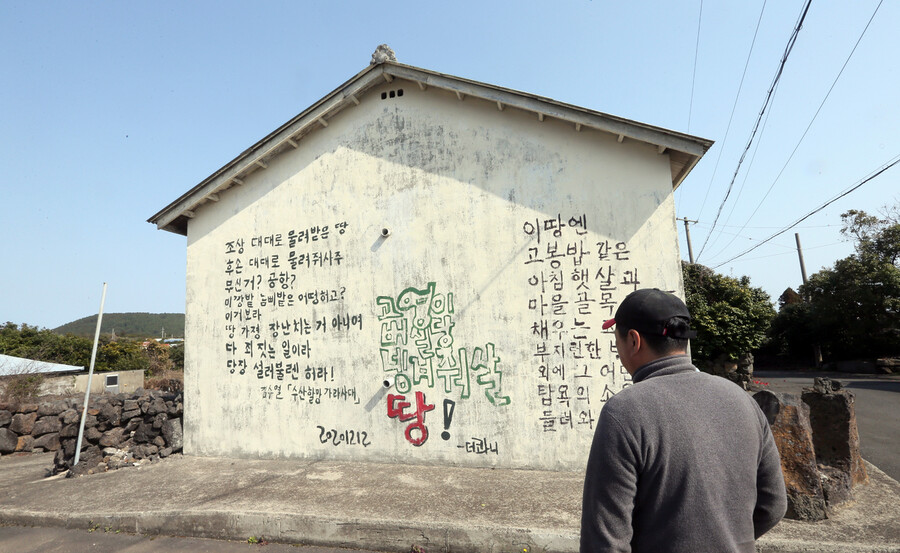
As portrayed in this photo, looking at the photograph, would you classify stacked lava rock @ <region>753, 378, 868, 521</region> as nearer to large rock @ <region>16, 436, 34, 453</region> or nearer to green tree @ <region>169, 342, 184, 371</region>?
large rock @ <region>16, 436, 34, 453</region>

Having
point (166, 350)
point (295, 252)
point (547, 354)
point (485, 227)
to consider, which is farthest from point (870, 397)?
point (166, 350)

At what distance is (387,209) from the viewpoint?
806cm

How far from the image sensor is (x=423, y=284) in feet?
25.1

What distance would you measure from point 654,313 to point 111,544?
637 cm

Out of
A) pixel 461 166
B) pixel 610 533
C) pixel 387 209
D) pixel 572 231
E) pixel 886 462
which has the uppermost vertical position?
pixel 461 166

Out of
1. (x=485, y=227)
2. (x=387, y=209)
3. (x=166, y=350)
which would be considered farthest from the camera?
(x=166, y=350)

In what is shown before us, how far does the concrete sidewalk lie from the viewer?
15.0 ft

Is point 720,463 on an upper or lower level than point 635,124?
lower

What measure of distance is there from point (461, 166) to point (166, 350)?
38822 millimetres

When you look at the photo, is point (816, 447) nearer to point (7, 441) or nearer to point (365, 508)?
point (365, 508)

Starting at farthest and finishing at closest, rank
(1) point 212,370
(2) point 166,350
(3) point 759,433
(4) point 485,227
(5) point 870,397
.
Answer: (2) point 166,350, (5) point 870,397, (1) point 212,370, (4) point 485,227, (3) point 759,433

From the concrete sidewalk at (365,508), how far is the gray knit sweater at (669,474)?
3169 mm

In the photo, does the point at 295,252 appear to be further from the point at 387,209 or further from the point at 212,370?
the point at 212,370

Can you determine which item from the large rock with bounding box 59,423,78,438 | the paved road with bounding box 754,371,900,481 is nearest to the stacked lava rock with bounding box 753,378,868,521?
the paved road with bounding box 754,371,900,481
